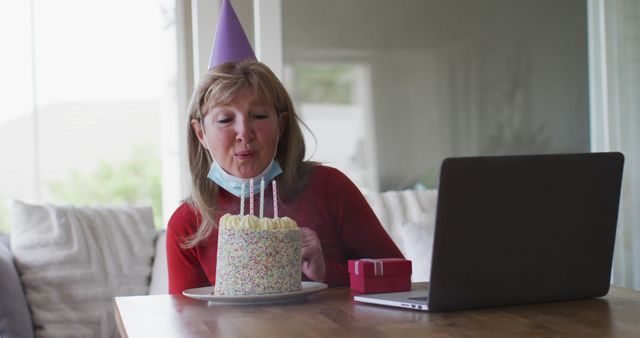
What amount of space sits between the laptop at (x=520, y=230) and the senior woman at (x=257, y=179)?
439 mm

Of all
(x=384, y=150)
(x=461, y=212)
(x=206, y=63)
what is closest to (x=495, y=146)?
(x=384, y=150)

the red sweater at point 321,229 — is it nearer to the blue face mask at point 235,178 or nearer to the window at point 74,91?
the blue face mask at point 235,178

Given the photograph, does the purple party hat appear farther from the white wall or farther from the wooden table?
the white wall

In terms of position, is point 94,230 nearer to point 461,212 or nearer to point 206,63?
point 206,63

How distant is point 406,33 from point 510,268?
2.29 metres

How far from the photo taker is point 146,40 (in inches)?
189

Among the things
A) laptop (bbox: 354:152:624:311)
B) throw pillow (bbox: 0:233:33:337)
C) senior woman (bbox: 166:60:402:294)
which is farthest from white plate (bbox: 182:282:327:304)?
throw pillow (bbox: 0:233:33:337)

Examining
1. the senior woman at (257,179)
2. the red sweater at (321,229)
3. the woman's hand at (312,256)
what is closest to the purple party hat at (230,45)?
the senior woman at (257,179)

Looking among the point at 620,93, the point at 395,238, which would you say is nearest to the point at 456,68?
the point at 620,93

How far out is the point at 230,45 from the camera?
199 centimetres

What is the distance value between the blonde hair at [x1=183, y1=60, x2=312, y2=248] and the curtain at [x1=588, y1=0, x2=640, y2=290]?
2.12 m

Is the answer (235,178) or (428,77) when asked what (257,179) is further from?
(428,77)

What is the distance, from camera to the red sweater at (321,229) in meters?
1.81

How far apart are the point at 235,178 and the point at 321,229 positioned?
0.84 ft
